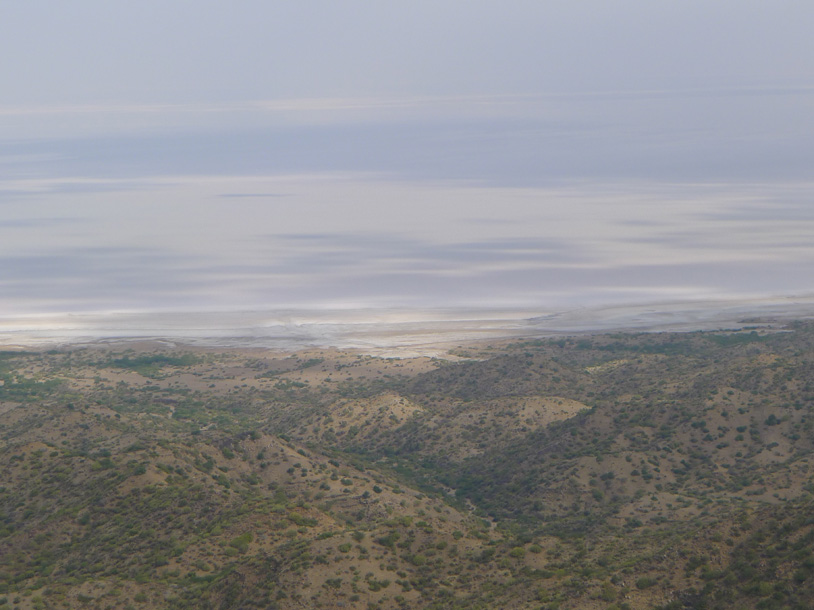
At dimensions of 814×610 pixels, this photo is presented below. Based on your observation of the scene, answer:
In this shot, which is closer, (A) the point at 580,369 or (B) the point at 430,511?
(B) the point at 430,511

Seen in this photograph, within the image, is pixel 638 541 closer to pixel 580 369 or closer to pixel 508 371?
pixel 508 371

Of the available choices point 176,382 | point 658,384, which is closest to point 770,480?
point 658,384

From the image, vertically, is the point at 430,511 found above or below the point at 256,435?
below

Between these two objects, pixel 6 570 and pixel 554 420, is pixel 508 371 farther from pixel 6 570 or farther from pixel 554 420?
pixel 6 570

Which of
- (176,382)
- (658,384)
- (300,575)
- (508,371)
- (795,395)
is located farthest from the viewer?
(176,382)

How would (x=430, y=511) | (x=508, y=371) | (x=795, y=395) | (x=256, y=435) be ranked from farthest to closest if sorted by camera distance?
1. (x=508, y=371)
2. (x=795, y=395)
3. (x=256, y=435)
4. (x=430, y=511)

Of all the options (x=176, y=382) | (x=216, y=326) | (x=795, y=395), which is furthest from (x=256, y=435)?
(x=216, y=326)
